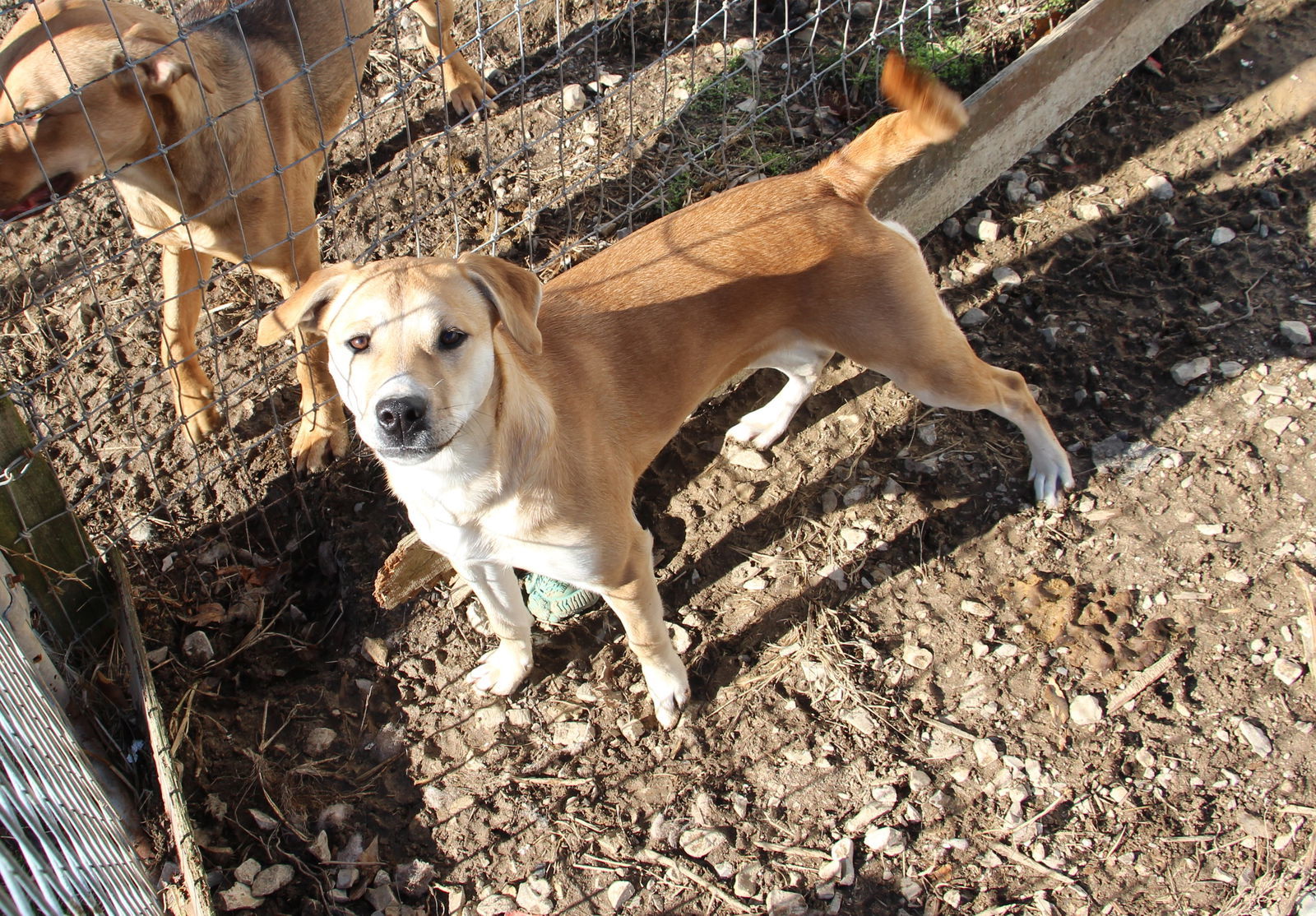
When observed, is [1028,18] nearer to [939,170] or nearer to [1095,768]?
[939,170]

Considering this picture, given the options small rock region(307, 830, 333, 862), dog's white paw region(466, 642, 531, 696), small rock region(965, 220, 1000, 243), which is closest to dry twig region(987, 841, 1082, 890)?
dog's white paw region(466, 642, 531, 696)

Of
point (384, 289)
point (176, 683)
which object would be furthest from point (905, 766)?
point (176, 683)

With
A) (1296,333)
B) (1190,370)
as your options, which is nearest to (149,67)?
(1190,370)

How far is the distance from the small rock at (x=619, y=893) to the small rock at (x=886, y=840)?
0.74 m

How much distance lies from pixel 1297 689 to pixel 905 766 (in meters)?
1.32

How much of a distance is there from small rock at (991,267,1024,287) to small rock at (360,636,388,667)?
3045 mm

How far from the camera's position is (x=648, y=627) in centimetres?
306

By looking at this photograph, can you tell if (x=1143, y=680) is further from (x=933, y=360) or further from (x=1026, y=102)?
(x=1026, y=102)

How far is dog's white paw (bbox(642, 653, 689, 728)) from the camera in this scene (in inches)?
127

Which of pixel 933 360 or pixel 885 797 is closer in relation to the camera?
pixel 885 797

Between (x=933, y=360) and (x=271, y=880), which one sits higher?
(x=933, y=360)

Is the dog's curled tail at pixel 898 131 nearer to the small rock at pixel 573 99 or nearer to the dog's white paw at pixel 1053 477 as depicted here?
the dog's white paw at pixel 1053 477

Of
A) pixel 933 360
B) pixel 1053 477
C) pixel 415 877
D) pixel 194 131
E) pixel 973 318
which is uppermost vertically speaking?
pixel 194 131

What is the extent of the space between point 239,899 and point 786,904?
1630 millimetres
